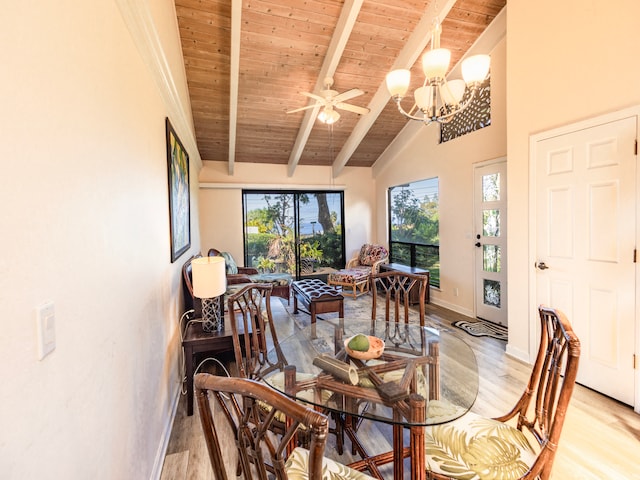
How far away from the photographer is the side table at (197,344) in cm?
222

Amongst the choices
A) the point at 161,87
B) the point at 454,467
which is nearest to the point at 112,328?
the point at 454,467

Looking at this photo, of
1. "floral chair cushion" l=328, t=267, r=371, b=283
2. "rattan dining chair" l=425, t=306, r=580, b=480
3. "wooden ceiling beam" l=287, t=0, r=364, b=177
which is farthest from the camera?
"floral chair cushion" l=328, t=267, r=371, b=283

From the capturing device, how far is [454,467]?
1.22 m

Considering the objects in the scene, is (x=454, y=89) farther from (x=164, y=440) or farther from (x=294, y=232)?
(x=294, y=232)

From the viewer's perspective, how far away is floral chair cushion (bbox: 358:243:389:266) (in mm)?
6207

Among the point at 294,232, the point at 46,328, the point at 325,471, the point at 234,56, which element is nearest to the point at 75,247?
the point at 46,328

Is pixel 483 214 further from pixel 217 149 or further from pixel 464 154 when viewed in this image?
pixel 217 149

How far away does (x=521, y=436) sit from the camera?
4.39ft

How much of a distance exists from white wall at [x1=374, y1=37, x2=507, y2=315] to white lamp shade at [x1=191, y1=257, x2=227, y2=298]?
143 inches

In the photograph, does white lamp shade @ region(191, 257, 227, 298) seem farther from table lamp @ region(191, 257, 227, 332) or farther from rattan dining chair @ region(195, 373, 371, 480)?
rattan dining chair @ region(195, 373, 371, 480)

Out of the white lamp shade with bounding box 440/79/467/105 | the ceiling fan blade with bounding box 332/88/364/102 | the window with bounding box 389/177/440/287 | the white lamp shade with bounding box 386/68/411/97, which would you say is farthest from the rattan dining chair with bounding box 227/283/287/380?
the window with bounding box 389/177/440/287

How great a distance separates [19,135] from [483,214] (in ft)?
15.0

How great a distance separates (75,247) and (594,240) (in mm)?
3319

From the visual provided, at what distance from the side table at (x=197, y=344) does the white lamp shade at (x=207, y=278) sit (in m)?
0.38
